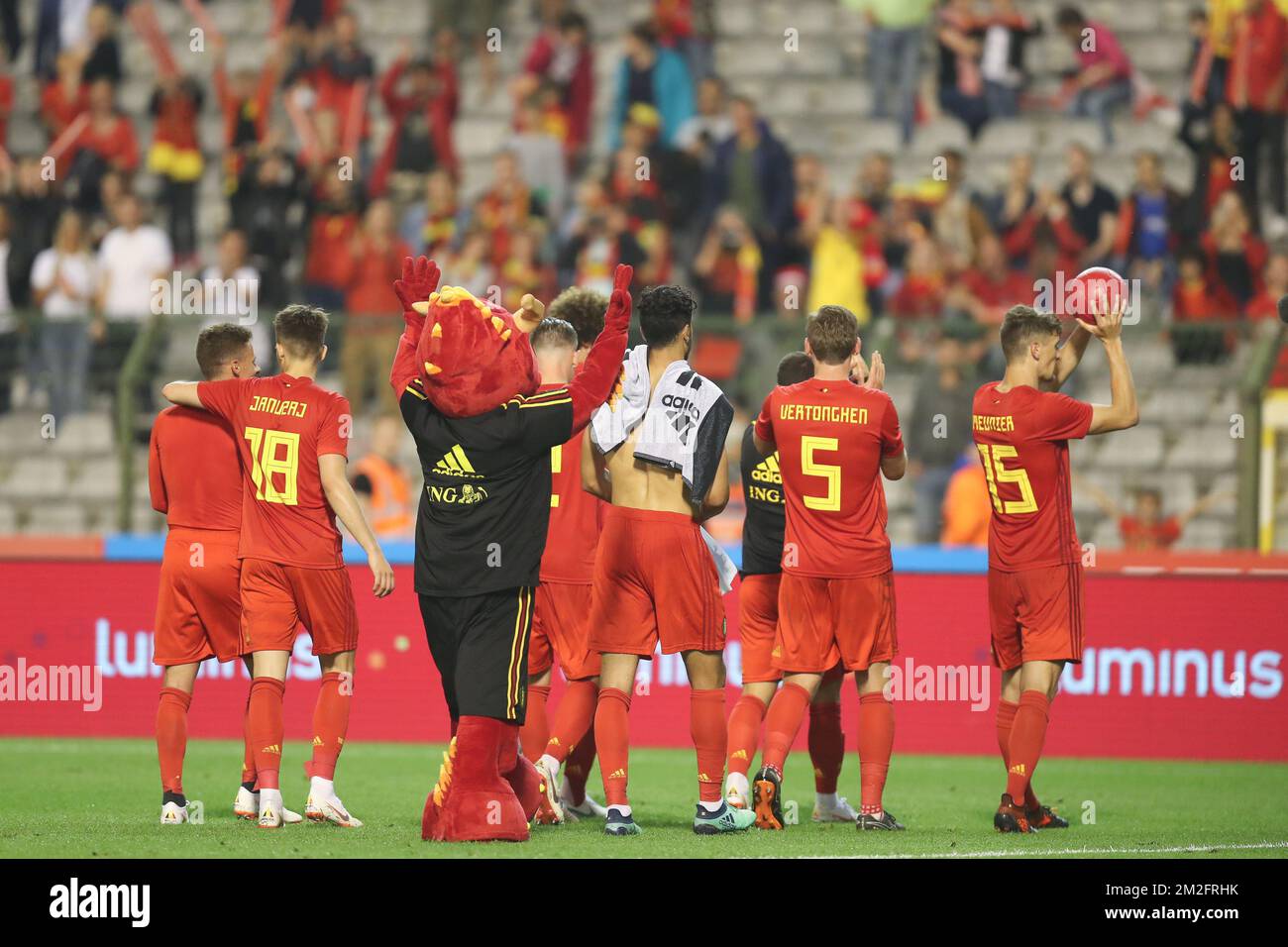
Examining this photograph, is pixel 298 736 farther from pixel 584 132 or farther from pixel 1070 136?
pixel 1070 136

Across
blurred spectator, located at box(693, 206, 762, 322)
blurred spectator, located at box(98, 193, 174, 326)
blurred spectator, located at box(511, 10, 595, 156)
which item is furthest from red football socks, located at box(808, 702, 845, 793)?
blurred spectator, located at box(511, 10, 595, 156)

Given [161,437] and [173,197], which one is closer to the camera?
[161,437]

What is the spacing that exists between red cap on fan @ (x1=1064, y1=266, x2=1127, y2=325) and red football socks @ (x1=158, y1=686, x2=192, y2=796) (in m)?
4.45

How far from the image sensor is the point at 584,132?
61.7ft

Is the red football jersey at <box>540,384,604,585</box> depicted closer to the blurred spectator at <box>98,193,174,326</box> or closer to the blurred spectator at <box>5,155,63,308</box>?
the blurred spectator at <box>98,193,174,326</box>

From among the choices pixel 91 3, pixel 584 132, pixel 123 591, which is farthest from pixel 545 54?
pixel 123 591

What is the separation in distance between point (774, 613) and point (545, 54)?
10.7 m

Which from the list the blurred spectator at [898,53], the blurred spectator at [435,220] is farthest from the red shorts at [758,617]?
the blurred spectator at [898,53]

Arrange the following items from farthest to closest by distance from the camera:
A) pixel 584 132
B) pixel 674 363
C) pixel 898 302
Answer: pixel 584 132, pixel 898 302, pixel 674 363

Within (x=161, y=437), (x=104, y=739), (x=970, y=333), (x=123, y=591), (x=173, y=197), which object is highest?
(x=173, y=197)

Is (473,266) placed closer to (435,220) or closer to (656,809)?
(435,220)

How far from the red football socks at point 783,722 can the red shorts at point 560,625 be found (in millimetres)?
951

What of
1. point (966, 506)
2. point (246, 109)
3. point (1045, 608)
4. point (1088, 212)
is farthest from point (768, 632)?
point (246, 109)

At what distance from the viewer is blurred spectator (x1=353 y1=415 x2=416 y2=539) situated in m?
13.9
